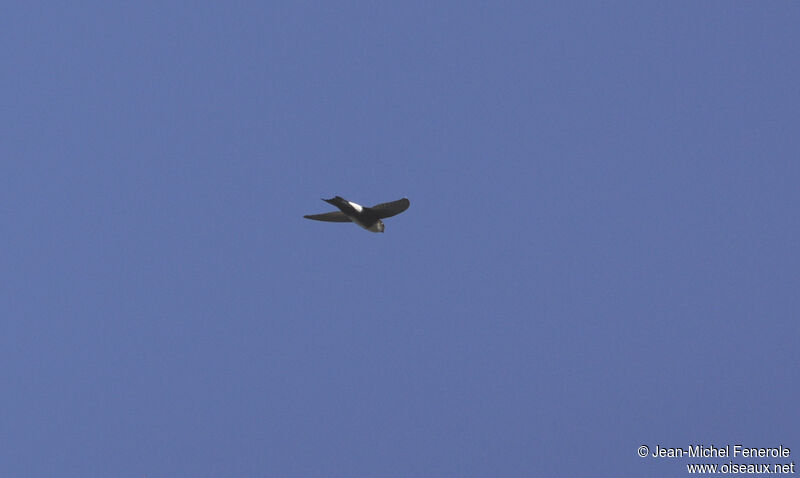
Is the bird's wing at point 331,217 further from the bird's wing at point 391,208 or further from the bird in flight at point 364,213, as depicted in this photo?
the bird's wing at point 391,208

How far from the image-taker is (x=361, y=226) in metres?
77.2

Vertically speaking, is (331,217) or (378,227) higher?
(331,217)

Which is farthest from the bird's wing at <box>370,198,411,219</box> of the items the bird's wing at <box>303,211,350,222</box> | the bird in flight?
the bird's wing at <box>303,211,350,222</box>

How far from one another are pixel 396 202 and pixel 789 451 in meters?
54.3

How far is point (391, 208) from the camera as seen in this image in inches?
2950

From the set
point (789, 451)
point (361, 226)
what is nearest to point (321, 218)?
point (361, 226)

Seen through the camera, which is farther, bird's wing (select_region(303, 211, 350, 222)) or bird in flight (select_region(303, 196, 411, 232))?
bird's wing (select_region(303, 211, 350, 222))

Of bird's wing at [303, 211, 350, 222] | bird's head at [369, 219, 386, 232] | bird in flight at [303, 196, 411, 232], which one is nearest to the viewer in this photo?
bird in flight at [303, 196, 411, 232]

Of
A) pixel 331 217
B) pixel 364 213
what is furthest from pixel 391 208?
pixel 331 217

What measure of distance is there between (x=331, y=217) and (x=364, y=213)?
4501 mm

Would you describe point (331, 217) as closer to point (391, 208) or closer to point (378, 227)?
point (378, 227)

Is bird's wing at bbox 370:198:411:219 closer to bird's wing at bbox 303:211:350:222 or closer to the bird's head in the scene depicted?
the bird's head

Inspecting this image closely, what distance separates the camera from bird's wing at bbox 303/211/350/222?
78188 millimetres

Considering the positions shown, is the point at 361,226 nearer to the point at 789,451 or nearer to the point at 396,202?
the point at 396,202
